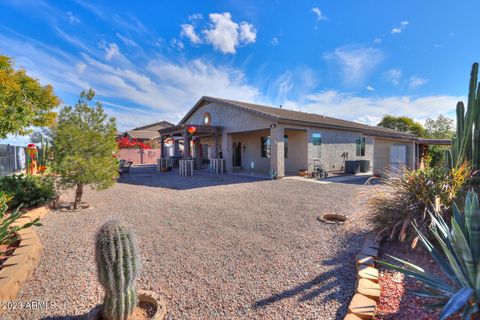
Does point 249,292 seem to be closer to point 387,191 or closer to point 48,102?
point 387,191

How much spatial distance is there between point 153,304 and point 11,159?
16.8 m

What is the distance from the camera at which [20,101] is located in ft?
34.7

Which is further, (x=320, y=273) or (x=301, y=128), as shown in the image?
(x=301, y=128)

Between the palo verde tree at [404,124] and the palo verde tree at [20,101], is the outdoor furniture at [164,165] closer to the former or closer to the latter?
the palo verde tree at [20,101]

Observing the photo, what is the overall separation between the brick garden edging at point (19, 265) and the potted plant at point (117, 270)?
1.34 meters

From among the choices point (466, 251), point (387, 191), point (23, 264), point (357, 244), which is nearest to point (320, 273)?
point (357, 244)

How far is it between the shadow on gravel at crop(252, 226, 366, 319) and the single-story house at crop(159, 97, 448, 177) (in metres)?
9.10

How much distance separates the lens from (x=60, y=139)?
5.83 meters

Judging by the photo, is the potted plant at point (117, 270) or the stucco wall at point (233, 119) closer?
the potted plant at point (117, 270)

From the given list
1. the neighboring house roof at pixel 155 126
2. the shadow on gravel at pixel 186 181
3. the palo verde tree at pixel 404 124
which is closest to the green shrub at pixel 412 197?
the shadow on gravel at pixel 186 181

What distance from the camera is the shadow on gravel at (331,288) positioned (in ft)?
7.68

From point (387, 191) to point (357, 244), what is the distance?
1.16 meters

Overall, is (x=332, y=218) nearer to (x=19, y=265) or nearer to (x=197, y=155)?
(x=19, y=265)

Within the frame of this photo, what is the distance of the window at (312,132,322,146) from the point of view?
1389 cm
